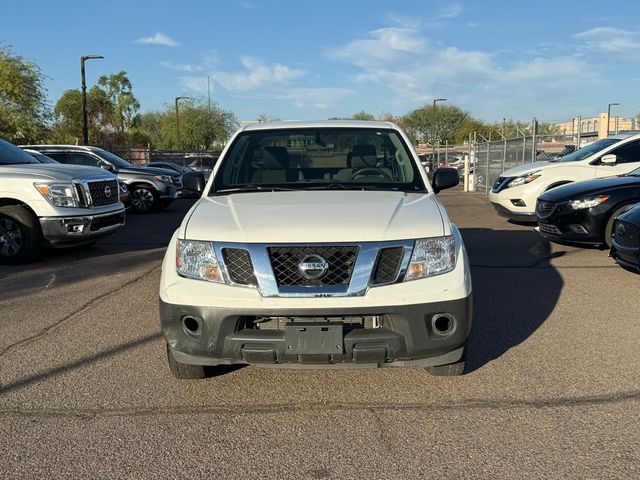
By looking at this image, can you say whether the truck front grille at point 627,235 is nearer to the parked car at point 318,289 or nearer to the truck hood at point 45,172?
the parked car at point 318,289

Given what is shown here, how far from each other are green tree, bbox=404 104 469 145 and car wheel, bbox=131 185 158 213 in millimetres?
53511

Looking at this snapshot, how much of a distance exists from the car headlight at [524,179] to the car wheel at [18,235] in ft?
28.0

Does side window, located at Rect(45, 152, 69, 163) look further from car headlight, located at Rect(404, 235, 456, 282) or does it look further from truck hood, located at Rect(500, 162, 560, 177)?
car headlight, located at Rect(404, 235, 456, 282)

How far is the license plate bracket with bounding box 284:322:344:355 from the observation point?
3.23 metres

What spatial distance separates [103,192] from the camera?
878cm

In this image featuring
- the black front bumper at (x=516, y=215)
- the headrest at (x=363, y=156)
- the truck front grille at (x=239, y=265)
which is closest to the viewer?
the truck front grille at (x=239, y=265)

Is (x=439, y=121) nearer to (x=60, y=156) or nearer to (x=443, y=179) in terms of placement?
(x=60, y=156)

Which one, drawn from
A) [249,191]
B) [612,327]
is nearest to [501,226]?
[612,327]

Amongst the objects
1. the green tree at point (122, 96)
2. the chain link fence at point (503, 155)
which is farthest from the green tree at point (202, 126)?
the chain link fence at point (503, 155)

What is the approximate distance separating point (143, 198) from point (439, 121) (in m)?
55.7

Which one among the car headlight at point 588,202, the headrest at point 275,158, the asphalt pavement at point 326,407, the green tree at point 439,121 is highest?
the green tree at point 439,121

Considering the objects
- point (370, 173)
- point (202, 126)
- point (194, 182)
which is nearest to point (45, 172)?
point (194, 182)

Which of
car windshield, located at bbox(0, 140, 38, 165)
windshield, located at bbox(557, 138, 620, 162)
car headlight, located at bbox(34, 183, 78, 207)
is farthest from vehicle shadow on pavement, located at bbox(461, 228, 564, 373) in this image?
car windshield, located at bbox(0, 140, 38, 165)

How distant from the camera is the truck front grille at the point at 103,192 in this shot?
8531mm
